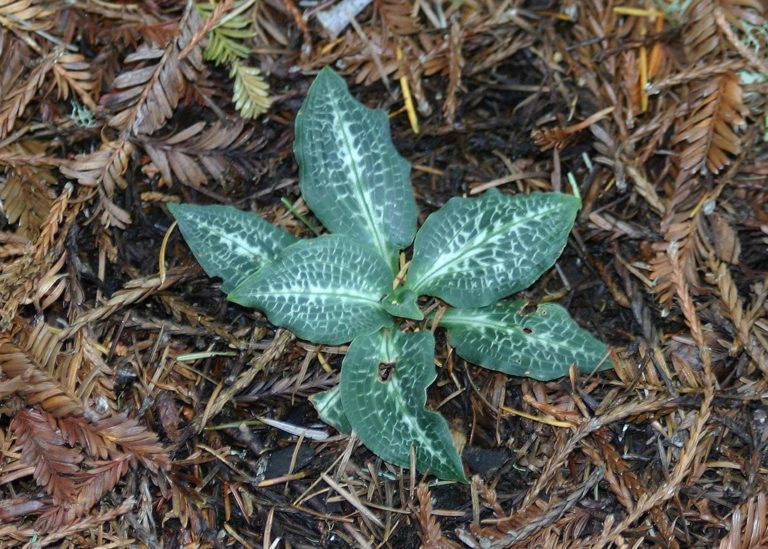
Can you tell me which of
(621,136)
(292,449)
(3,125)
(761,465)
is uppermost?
(3,125)

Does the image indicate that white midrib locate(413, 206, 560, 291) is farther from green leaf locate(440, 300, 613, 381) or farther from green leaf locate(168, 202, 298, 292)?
green leaf locate(168, 202, 298, 292)

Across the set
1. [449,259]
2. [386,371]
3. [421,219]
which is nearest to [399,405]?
[386,371]

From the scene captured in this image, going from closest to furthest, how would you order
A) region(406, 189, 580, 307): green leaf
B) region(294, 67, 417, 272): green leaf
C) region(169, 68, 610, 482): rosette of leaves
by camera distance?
region(169, 68, 610, 482): rosette of leaves
region(406, 189, 580, 307): green leaf
region(294, 67, 417, 272): green leaf

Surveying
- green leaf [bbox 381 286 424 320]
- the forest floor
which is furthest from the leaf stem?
green leaf [bbox 381 286 424 320]

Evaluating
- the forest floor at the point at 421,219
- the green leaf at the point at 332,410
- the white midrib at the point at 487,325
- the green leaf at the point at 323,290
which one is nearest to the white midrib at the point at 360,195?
the green leaf at the point at 323,290

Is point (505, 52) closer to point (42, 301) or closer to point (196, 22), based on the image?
point (196, 22)

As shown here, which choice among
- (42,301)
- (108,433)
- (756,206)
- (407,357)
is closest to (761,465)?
(756,206)
